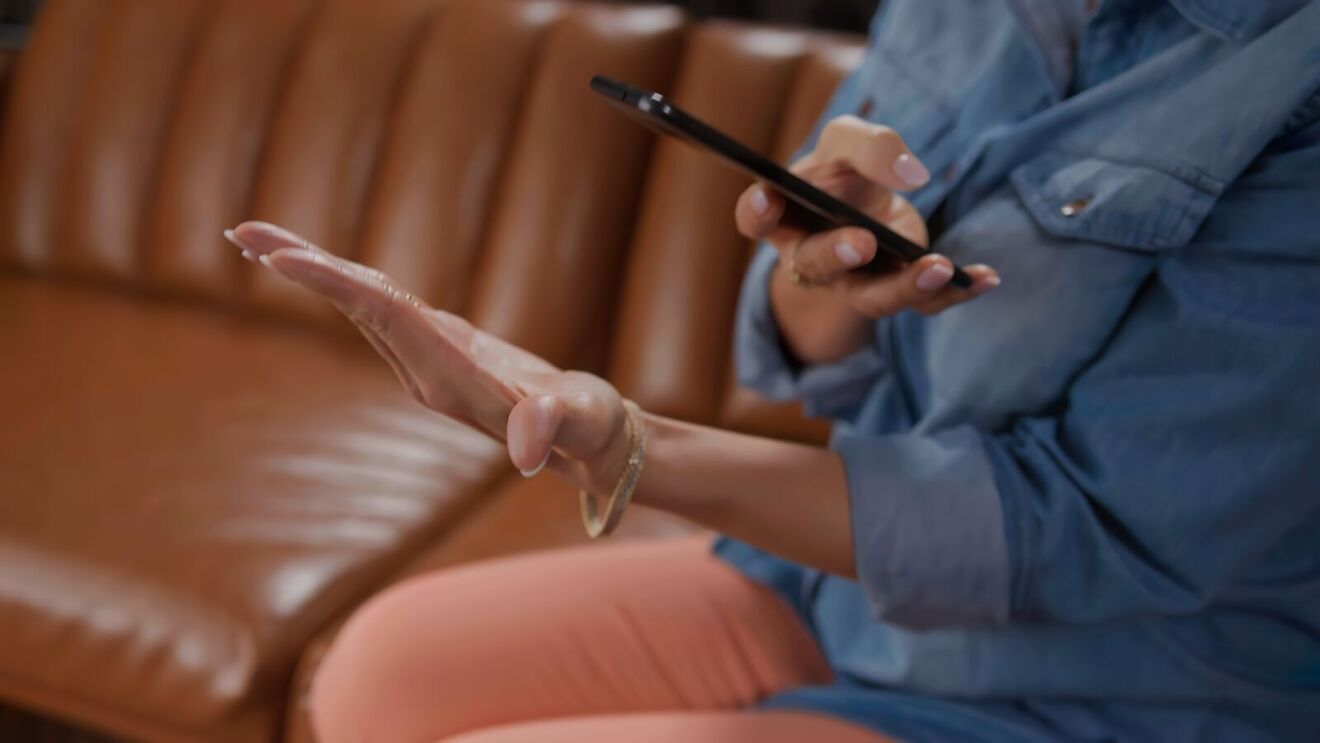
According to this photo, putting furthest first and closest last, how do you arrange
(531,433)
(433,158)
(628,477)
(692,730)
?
(433,158), (692,730), (628,477), (531,433)

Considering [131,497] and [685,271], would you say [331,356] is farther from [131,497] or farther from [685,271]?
[685,271]

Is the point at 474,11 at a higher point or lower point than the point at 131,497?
higher

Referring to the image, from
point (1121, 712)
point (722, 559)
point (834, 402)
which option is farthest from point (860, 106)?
point (1121, 712)

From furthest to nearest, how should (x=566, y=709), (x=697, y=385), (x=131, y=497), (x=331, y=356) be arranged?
(x=331, y=356) → (x=697, y=385) → (x=131, y=497) → (x=566, y=709)

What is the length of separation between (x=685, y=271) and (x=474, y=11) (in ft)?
1.59

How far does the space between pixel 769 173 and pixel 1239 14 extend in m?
0.28

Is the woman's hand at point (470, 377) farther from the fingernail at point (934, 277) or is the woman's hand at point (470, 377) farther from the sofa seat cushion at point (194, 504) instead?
the sofa seat cushion at point (194, 504)

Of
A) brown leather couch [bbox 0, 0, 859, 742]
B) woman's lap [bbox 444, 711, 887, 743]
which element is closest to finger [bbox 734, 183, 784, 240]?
woman's lap [bbox 444, 711, 887, 743]

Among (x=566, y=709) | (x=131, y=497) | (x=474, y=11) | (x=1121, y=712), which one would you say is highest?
(x=474, y=11)

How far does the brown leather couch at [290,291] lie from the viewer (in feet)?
3.46

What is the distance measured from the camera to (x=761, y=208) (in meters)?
0.65

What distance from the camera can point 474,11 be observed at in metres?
1.52

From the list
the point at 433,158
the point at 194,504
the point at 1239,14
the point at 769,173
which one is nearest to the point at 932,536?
the point at 769,173

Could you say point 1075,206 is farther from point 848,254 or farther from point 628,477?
point 628,477
